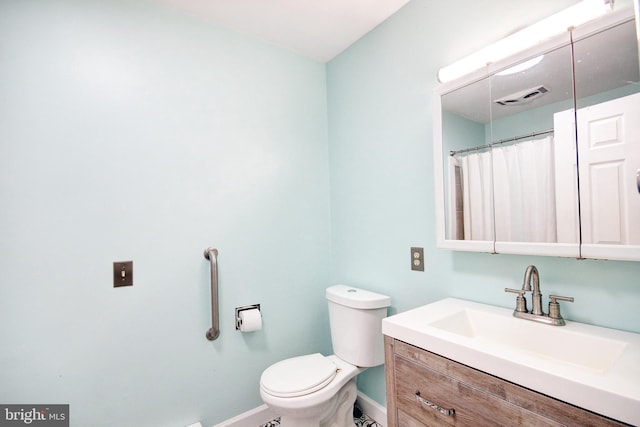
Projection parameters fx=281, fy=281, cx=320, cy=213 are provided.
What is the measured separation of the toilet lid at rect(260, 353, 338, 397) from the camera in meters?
1.35

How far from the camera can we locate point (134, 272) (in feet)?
4.69

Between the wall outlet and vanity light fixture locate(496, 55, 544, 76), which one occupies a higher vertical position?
vanity light fixture locate(496, 55, 544, 76)

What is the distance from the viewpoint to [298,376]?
4.77 feet

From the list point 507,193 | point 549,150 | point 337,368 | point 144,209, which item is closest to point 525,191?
point 507,193

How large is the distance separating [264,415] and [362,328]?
86 centimetres

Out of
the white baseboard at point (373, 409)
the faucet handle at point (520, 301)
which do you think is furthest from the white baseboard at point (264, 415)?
the faucet handle at point (520, 301)

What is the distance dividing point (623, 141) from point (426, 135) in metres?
0.74

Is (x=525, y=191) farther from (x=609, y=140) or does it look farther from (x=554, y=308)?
(x=554, y=308)

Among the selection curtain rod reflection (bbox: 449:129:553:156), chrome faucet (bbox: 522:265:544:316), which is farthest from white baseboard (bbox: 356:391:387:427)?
curtain rod reflection (bbox: 449:129:553:156)

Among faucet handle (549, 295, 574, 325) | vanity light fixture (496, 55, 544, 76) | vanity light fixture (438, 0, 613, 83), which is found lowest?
faucet handle (549, 295, 574, 325)

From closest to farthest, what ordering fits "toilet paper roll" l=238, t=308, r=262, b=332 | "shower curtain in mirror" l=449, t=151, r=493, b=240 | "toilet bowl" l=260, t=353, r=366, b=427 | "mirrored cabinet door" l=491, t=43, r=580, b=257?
"mirrored cabinet door" l=491, t=43, r=580, b=257 → "shower curtain in mirror" l=449, t=151, r=493, b=240 → "toilet bowl" l=260, t=353, r=366, b=427 → "toilet paper roll" l=238, t=308, r=262, b=332

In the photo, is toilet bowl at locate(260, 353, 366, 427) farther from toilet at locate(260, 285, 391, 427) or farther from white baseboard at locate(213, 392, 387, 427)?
white baseboard at locate(213, 392, 387, 427)

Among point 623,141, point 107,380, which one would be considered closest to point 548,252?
point 623,141

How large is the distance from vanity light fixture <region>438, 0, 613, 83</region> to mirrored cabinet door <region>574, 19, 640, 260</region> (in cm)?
8
